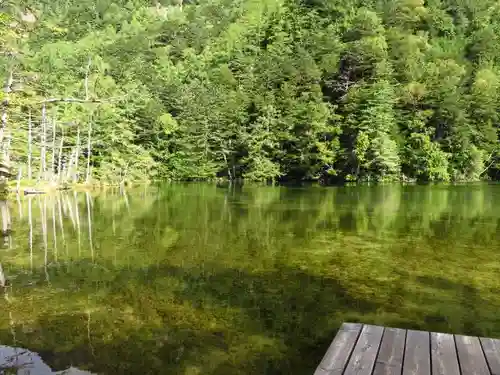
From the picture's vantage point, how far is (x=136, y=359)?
481 centimetres

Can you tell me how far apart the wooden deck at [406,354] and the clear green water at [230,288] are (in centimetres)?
92

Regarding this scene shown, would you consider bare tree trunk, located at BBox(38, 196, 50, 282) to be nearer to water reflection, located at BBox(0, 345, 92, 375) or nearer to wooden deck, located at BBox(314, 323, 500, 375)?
water reflection, located at BBox(0, 345, 92, 375)

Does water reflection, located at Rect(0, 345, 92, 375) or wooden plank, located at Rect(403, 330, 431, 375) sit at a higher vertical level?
wooden plank, located at Rect(403, 330, 431, 375)

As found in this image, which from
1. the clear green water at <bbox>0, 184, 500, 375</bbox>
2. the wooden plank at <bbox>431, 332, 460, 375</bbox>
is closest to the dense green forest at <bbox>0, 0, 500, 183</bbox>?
the clear green water at <bbox>0, 184, 500, 375</bbox>

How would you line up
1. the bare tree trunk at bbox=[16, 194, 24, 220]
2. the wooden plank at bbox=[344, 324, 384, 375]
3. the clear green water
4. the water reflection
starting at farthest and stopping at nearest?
the bare tree trunk at bbox=[16, 194, 24, 220]
the clear green water
the water reflection
the wooden plank at bbox=[344, 324, 384, 375]

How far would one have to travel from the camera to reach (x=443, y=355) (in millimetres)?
3709

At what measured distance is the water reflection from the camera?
177 inches

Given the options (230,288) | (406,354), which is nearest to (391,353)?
(406,354)

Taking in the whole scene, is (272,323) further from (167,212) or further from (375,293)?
(167,212)

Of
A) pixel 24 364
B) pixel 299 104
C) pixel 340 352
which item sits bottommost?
pixel 24 364

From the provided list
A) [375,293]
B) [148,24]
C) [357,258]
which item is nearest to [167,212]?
[357,258]

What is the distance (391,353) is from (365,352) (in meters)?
0.22

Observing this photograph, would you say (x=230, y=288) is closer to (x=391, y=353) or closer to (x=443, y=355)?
(x=391, y=353)

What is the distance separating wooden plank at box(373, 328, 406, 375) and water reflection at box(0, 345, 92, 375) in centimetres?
288
